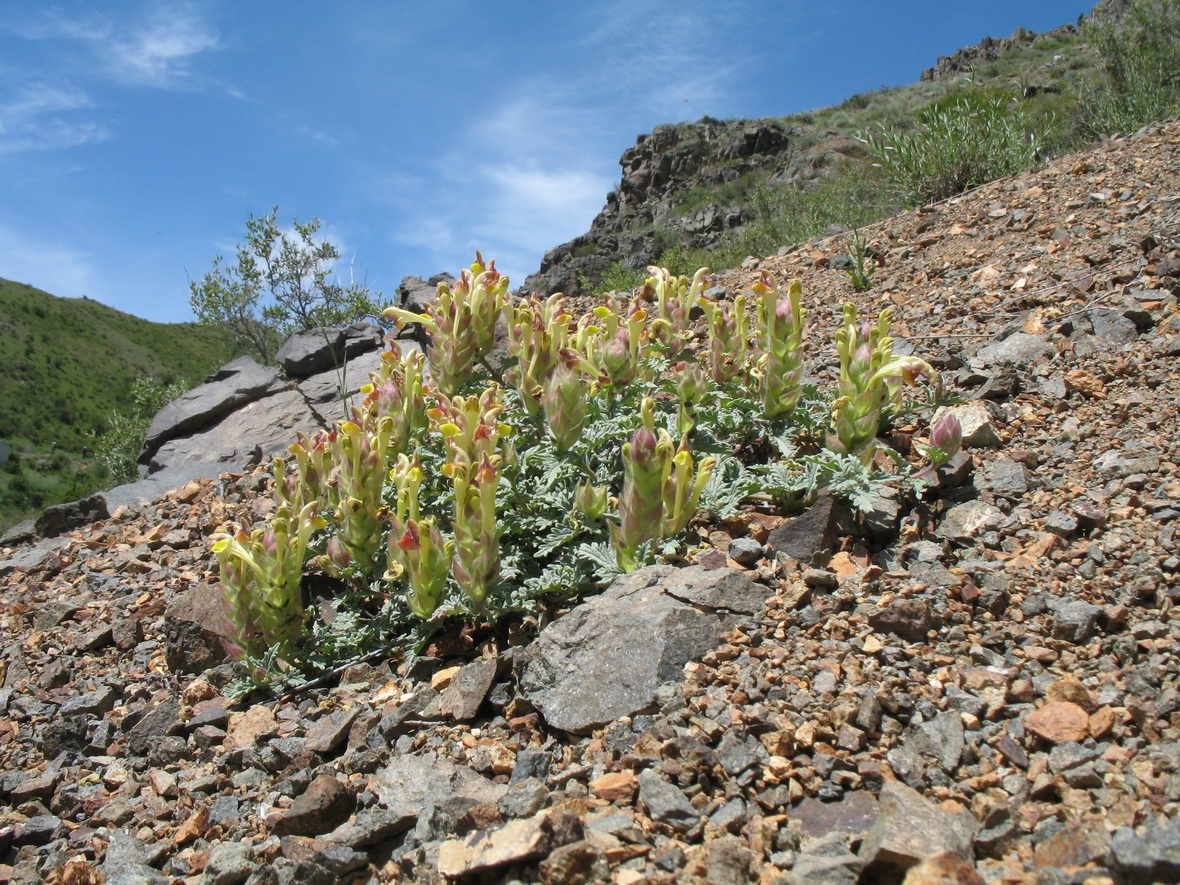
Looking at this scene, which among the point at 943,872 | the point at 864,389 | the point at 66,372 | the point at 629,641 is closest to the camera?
the point at 943,872

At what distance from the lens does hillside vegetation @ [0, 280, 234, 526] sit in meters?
46.1

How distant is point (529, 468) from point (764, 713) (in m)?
1.82

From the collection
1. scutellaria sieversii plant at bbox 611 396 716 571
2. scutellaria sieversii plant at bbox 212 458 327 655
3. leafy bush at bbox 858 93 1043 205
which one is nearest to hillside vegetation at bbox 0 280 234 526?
leafy bush at bbox 858 93 1043 205

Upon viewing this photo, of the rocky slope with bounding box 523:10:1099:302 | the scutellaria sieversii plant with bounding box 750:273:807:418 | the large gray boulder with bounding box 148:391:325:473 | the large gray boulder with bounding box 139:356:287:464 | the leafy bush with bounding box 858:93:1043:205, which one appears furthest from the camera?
the rocky slope with bounding box 523:10:1099:302

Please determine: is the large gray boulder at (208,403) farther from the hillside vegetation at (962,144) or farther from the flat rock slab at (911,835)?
the flat rock slab at (911,835)

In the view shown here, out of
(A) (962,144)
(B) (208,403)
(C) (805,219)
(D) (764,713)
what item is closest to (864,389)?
(D) (764,713)

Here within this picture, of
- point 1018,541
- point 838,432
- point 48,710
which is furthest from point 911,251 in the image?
point 48,710

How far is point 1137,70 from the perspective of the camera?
35.6 feet

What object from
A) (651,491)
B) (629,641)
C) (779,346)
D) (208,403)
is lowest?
(629,641)

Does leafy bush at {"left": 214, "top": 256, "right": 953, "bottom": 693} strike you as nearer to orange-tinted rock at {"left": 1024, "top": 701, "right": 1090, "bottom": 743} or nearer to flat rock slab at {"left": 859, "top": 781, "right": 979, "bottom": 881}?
orange-tinted rock at {"left": 1024, "top": 701, "right": 1090, "bottom": 743}

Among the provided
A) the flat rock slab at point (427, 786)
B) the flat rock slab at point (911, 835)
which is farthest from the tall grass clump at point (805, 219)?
the flat rock slab at point (911, 835)

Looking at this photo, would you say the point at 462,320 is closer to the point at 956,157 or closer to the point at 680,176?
the point at 956,157

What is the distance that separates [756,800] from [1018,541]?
150 centimetres

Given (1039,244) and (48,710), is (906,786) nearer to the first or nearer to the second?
(48,710)
